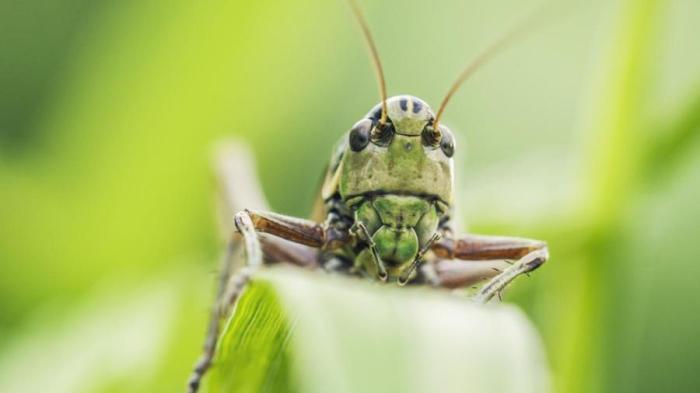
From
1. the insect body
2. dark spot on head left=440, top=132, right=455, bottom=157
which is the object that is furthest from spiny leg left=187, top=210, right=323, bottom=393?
dark spot on head left=440, top=132, right=455, bottom=157

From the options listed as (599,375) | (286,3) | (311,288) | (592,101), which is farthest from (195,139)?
(311,288)

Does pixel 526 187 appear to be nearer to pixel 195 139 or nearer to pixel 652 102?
pixel 652 102

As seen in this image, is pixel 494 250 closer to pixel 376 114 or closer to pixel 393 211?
pixel 393 211

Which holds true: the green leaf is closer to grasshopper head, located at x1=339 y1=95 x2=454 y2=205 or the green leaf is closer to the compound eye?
grasshopper head, located at x1=339 y1=95 x2=454 y2=205

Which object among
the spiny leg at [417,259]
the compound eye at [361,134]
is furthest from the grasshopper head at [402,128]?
the spiny leg at [417,259]

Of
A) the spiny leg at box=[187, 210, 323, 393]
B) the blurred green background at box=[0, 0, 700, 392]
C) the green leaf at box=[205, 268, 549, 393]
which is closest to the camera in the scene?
the green leaf at box=[205, 268, 549, 393]

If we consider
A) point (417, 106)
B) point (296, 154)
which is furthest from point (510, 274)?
point (296, 154)
